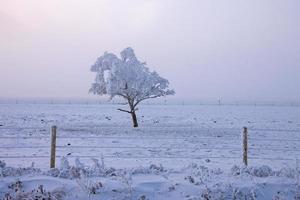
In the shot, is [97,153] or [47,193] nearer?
[47,193]

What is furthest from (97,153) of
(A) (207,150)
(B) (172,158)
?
(A) (207,150)

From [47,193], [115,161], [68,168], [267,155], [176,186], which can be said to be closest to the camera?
[47,193]

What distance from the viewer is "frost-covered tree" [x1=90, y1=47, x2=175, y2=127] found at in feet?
124

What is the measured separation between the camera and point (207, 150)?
1961 centimetres

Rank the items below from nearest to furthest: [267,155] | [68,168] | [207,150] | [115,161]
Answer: [68,168]
[115,161]
[267,155]
[207,150]

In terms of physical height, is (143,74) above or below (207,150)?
above

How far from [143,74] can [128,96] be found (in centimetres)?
278

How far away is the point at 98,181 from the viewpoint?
30.7 ft

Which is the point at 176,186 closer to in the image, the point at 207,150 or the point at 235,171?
the point at 235,171

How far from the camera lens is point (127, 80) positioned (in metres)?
38.0

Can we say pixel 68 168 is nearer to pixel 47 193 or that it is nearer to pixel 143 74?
pixel 47 193

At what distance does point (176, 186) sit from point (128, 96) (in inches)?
1165

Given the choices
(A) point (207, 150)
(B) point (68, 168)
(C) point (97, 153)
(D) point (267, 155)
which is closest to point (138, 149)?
(C) point (97, 153)

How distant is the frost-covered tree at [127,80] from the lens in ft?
124
